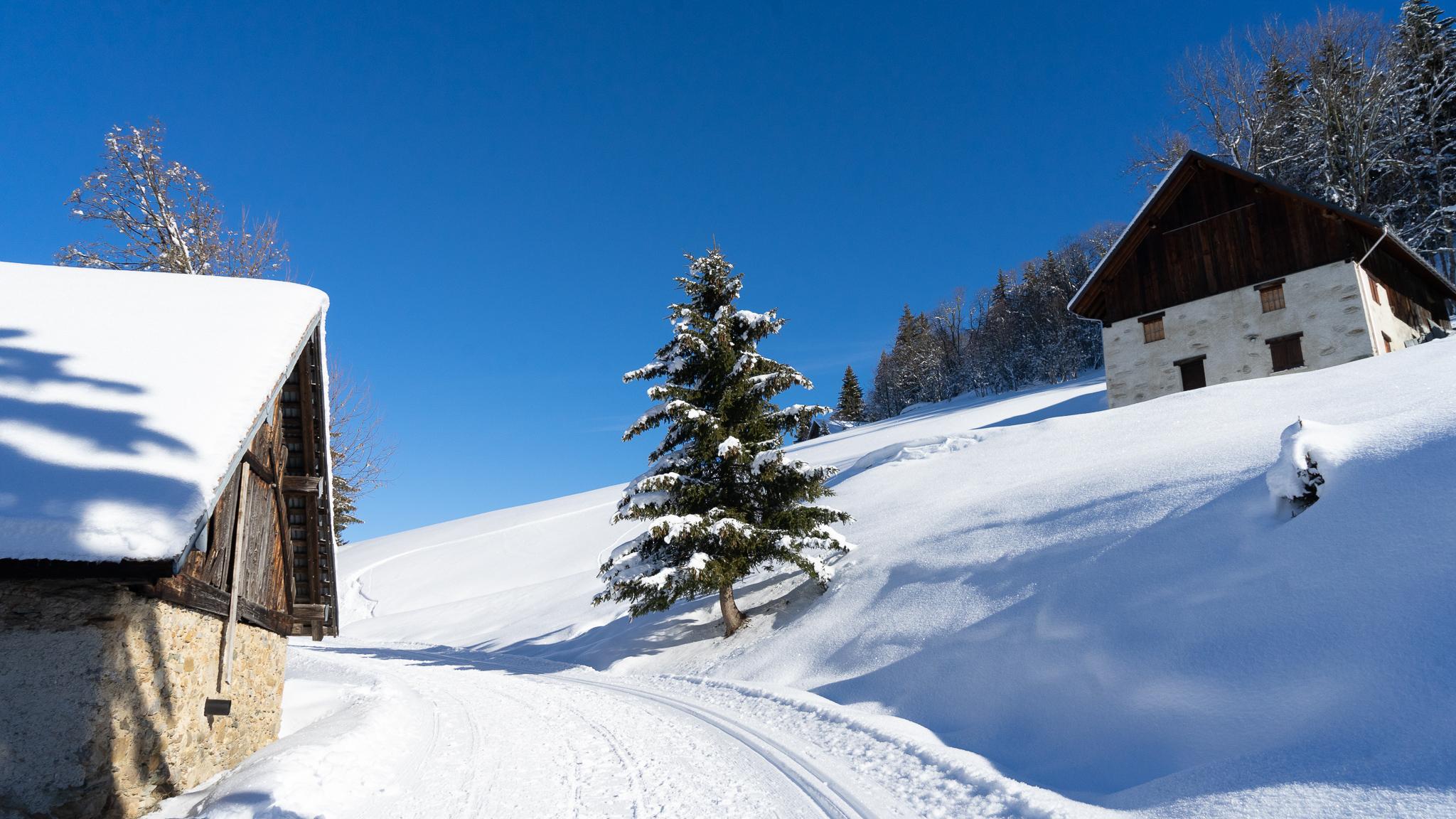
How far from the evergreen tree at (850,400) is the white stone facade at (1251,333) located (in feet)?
183

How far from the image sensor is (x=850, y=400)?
8238 cm

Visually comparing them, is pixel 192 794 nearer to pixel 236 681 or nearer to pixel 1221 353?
pixel 236 681

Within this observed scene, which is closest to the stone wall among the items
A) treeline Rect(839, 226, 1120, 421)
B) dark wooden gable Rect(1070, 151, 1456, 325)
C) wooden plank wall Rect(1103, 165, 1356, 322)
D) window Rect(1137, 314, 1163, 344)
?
dark wooden gable Rect(1070, 151, 1456, 325)

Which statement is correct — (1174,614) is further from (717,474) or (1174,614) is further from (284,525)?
(284,525)

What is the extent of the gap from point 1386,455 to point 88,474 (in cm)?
1196

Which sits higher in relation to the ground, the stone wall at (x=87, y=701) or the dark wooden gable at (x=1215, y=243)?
the dark wooden gable at (x=1215, y=243)

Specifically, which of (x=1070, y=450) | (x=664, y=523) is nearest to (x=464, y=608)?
(x=664, y=523)

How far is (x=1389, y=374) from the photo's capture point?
657 inches

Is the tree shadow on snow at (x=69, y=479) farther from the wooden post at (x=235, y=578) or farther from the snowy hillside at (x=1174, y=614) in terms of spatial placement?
the snowy hillside at (x=1174, y=614)

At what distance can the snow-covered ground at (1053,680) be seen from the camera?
5.32 meters

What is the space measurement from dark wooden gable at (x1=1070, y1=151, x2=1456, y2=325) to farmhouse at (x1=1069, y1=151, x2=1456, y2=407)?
3 cm

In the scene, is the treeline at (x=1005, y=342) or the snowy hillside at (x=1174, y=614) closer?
the snowy hillside at (x=1174, y=614)

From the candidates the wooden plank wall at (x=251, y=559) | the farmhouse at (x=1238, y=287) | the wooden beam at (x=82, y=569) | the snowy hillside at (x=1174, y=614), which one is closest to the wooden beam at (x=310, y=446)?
the wooden plank wall at (x=251, y=559)

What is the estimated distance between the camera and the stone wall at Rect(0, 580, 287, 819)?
5742 millimetres
